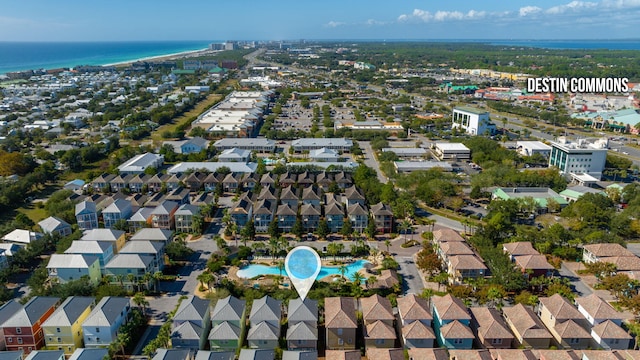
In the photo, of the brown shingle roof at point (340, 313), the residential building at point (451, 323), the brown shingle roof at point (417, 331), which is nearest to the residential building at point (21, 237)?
the brown shingle roof at point (340, 313)

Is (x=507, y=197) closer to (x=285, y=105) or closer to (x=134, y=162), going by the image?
(x=134, y=162)

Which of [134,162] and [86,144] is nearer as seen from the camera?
[134,162]

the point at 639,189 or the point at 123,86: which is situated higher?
the point at 123,86

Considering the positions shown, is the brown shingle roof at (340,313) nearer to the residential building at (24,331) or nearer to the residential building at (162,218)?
the residential building at (24,331)

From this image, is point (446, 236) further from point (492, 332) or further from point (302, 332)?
point (302, 332)

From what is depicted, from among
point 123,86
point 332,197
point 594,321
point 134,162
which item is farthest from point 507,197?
point 123,86
